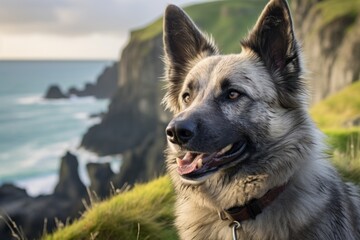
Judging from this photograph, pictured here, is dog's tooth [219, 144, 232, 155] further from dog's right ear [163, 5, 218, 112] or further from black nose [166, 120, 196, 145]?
dog's right ear [163, 5, 218, 112]

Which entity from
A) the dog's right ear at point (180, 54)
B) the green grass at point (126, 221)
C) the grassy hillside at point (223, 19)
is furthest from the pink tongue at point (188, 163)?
the grassy hillside at point (223, 19)

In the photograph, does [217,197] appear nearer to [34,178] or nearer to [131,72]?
[34,178]

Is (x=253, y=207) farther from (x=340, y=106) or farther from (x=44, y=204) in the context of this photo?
(x=44, y=204)

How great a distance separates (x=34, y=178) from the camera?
249 ft

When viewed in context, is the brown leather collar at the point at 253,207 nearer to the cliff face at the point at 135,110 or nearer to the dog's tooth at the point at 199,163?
the dog's tooth at the point at 199,163

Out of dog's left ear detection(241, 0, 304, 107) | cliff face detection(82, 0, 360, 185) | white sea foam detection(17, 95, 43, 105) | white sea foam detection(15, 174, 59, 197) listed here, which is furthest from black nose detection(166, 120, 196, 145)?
white sea foam detection(17, 95, 43, 105)

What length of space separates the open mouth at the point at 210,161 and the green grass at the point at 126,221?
5.17 ft

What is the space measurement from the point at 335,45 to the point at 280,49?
4698cm

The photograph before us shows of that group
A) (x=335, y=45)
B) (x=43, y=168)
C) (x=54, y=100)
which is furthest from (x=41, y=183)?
(x=54, y=100)

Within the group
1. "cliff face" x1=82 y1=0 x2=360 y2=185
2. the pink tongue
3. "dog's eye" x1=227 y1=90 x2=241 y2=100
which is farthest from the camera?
"cliff face" x1=82 y1=0 x2=360 y2=185

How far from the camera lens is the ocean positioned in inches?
3027

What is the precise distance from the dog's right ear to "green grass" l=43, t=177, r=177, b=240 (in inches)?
63.0

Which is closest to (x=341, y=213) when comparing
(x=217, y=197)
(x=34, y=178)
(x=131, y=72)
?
(x=217, y=197)

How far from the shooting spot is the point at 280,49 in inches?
181
